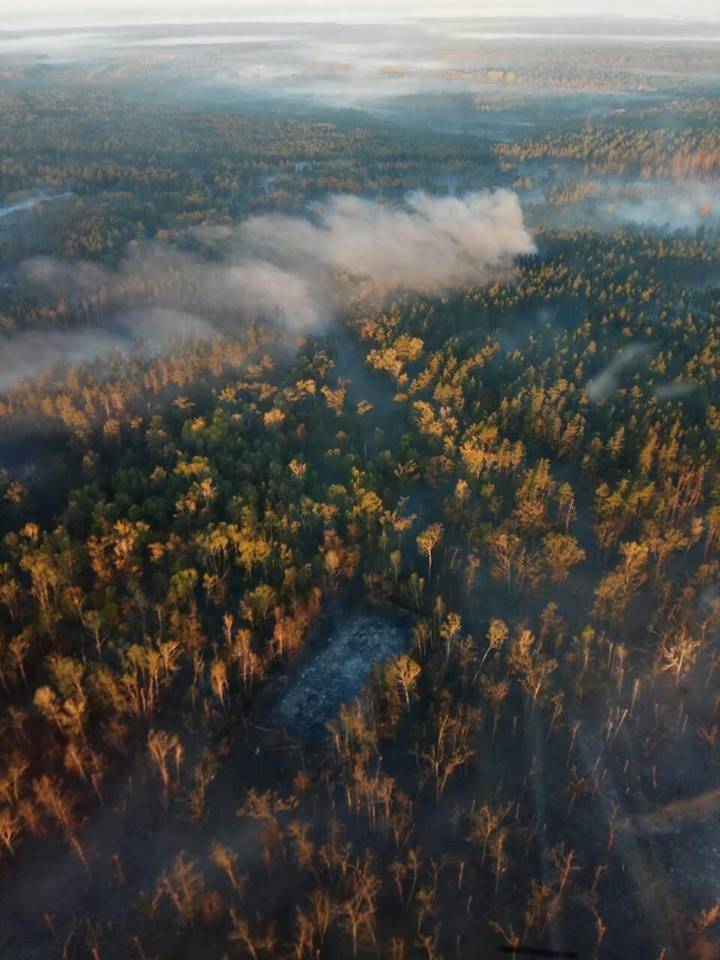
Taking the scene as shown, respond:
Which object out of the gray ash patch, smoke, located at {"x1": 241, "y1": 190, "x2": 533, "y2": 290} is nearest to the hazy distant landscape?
the gray ash patch

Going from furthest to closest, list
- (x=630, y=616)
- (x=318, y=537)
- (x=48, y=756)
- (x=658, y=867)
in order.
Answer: (x=318, y=537) → (x=630, y=616) → (x=48, y=756) → (x=658, y=867)

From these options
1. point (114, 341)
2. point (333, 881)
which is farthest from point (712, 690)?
point (114, 341)

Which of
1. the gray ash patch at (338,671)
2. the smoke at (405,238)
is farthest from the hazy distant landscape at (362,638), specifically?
the smoke at (405,238)

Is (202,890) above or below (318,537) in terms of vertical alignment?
below

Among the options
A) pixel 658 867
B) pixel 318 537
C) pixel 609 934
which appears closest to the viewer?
pixel 609 934

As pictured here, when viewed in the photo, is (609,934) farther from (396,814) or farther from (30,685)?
(30,685)

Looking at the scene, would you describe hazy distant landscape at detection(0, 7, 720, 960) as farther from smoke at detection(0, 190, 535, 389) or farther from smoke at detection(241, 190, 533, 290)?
smoke at detection(241, 190, 533, 290)

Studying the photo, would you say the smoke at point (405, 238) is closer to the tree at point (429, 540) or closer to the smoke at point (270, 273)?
the smoke at point (270, 273)
